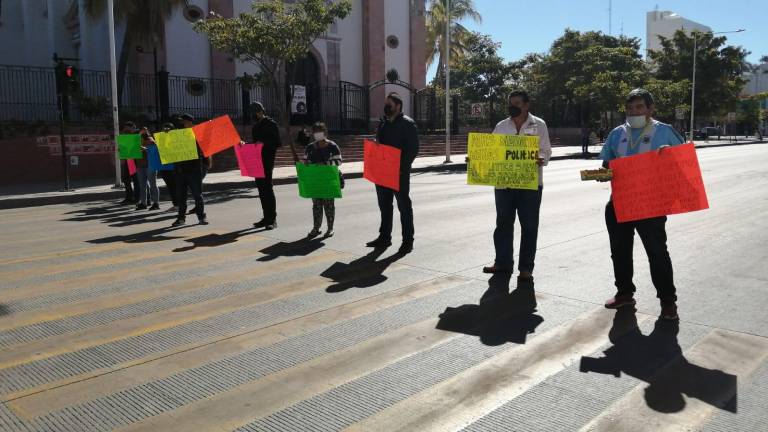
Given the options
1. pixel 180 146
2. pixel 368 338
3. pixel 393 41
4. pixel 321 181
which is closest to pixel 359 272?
pixel 368 338

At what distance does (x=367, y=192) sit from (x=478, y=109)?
599 inches

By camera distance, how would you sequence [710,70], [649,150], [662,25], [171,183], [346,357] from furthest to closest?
[662,25] → [710,70] → [171,183] → [649,150] → [346,357]

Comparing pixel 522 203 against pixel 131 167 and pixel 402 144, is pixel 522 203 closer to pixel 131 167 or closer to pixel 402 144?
pixel 402 144

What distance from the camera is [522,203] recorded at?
6379mm

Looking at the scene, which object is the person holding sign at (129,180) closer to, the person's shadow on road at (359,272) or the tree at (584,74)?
the person's shadow on road at (359,272)

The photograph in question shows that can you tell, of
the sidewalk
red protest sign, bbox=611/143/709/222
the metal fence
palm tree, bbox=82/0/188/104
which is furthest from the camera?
palm tree, bbox=82/0/188/104

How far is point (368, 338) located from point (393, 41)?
32.1 metres

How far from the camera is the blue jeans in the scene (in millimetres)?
6301

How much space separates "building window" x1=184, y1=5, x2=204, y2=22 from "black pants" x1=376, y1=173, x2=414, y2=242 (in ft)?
72.4

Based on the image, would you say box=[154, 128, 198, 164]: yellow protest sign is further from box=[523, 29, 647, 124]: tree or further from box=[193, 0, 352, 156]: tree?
box=[523, 29, 647, 124]: tree

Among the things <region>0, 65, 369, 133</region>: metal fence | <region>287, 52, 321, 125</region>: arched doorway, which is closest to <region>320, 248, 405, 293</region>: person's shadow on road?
<region>0, 65, 369, 133</region>: metal fence

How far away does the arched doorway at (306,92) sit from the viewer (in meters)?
28.2

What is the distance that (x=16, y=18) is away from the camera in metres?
30.9

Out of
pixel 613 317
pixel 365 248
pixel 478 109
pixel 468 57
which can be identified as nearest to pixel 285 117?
pixel 478 109
